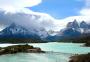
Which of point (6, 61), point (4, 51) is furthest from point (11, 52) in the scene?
point (6, 61)

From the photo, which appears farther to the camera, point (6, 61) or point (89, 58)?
point (6, 61)

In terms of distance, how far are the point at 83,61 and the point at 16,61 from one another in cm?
2903

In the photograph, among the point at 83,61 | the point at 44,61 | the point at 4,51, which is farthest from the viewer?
the point at 4,51

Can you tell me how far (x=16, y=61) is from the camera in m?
92.5

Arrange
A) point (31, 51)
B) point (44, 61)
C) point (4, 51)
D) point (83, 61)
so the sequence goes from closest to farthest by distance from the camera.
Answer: point (83, 61) → point (44, 61) → point (4, 51) → point (31, 51)

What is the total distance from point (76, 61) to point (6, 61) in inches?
1121

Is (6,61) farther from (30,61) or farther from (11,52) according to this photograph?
(11,52)

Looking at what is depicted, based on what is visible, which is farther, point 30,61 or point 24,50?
point 24,50

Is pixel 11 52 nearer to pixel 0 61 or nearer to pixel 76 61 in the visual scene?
pixel 0 61

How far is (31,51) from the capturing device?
452ft

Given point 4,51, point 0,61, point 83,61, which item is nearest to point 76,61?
point 83,61

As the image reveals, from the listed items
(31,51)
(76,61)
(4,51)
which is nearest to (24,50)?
(31,51)

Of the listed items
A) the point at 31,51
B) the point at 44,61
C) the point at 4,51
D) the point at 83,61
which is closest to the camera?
the point at 83,61

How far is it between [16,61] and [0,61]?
539 centimetres
